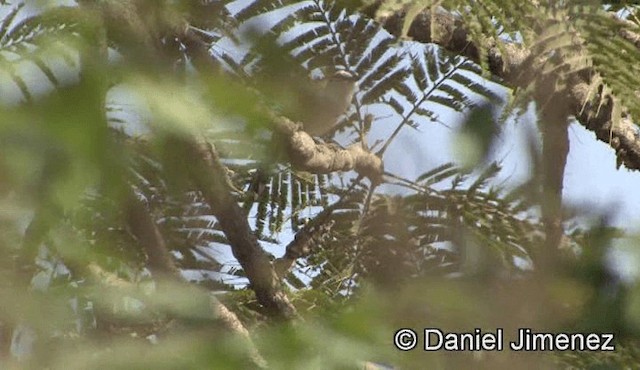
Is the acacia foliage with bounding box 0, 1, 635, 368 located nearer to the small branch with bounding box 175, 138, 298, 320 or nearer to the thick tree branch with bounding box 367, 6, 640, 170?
the small branch with bounding box 175, 138, 298, 320

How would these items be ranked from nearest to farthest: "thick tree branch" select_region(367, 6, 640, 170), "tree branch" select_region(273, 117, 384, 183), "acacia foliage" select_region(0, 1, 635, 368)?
"acacia foliage" select_region(0, 1, 635, 368), "tree branch" select_region(273, 117, 384, 183), "thick tree branch" select_region(367, 6, 640, 170)

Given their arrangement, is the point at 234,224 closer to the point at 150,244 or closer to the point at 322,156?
the point at 150,244

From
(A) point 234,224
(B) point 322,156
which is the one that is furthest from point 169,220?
(B) point 322,156

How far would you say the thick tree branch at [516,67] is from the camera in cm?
42

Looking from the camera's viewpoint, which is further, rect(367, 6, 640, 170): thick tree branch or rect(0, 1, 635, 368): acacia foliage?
rect(367, 6, 640, 170): thick tree branch

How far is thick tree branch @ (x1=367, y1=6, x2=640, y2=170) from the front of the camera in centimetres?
42

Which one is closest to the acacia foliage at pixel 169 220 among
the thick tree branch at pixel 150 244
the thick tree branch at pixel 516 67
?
the thick tree branch at pixel 150 244

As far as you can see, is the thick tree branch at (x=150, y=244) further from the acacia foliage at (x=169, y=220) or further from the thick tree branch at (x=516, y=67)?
the thick tree branch at (x=516, y=67)

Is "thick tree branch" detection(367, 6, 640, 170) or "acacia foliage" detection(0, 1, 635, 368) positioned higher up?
"acacia foliage" detection(0, 1, 635, 368)

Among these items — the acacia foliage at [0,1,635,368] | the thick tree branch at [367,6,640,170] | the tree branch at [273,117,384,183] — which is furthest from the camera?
the thick tree branch at [367,6,640,170]

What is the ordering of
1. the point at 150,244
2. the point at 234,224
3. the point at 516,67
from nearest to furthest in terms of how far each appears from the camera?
1. the point at 150,244
2. the point at 234,224
3. the point at 516,67

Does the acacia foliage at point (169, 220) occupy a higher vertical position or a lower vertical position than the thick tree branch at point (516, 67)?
higher

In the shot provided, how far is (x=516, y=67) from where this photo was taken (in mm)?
468

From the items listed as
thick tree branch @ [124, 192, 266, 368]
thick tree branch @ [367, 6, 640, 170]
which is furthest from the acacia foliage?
thick tree branch @ [367, 6, 640, 170]
